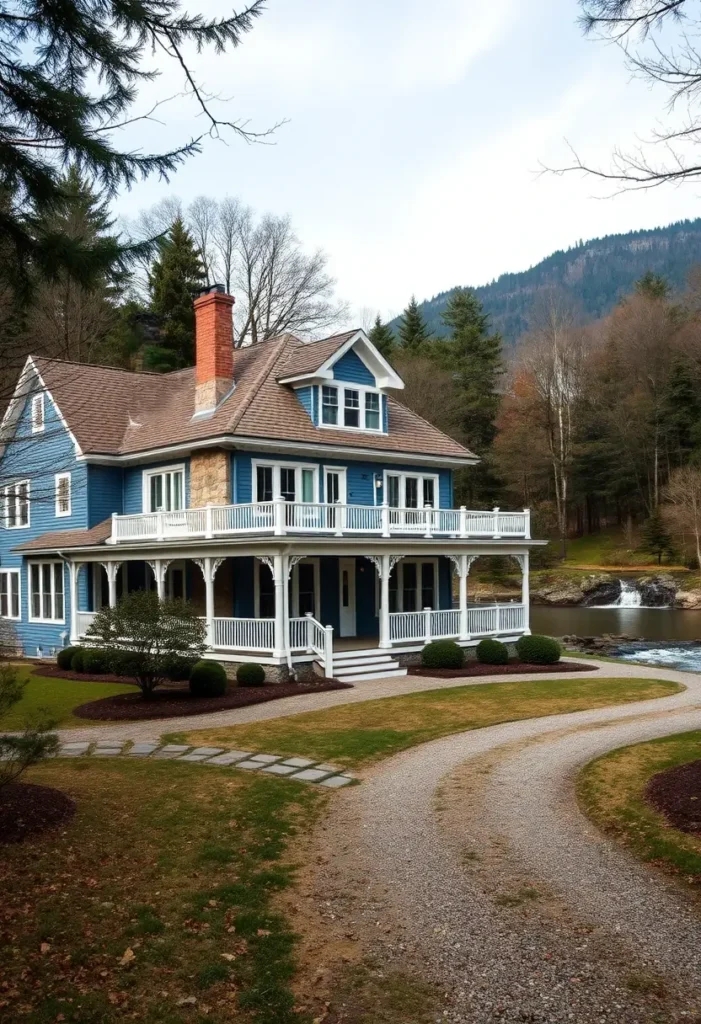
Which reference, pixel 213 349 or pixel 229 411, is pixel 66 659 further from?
pixel 213 349

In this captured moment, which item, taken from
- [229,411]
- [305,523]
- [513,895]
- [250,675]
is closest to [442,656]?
[305,523]

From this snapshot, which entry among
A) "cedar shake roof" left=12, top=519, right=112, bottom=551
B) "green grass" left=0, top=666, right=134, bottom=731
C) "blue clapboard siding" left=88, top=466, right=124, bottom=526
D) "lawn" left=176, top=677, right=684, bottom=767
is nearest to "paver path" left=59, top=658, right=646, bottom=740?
"lawn" left=176, top=677, right=684, bottom=767

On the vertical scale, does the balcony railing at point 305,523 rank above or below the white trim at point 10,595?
above

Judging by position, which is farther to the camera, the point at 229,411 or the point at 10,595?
the point at 10,595

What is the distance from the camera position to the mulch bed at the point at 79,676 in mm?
21253

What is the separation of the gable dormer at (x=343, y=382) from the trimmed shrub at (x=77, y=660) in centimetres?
911

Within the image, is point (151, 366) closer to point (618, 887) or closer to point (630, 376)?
point (630, 376)

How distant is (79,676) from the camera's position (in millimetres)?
22188

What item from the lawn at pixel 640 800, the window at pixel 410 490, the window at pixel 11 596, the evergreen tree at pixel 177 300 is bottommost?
the lawn at pixel 640 800

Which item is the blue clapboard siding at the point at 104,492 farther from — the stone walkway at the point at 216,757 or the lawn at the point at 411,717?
the stone walkway at the point at 216,757

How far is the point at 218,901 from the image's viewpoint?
7102 millimetres

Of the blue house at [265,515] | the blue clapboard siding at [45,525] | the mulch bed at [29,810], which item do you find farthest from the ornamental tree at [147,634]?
the blue clapboard siding at [45,525]

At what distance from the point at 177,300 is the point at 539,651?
3387 cm

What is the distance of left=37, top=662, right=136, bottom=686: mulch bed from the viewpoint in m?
21.3
